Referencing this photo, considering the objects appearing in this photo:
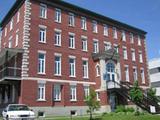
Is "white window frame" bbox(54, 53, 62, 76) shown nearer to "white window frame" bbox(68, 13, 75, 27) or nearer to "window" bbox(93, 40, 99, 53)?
"white window frame" bbox(68, 13, 75, 27)

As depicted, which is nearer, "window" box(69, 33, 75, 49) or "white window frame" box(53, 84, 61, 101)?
"white window frame" box(53, 84, 61, 101)

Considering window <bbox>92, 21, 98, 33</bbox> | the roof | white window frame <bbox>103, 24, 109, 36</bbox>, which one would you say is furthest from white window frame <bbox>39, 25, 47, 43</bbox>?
white window frame <bbox>103, 24, 109, 36</bbox>

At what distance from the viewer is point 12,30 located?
1432 inches

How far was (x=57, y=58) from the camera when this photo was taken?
3334 centimetres

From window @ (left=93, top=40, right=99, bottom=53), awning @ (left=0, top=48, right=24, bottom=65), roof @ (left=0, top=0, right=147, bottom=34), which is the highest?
roof @ (left=0, top=0, right=147, bottom=34)

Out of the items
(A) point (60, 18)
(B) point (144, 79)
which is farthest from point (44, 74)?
(B) point (144, 79)

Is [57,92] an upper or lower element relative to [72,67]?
lower

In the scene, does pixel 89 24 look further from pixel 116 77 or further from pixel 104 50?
pixel 116 77

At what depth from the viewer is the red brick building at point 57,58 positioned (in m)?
30.1

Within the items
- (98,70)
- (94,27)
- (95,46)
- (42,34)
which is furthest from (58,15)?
(98,70)

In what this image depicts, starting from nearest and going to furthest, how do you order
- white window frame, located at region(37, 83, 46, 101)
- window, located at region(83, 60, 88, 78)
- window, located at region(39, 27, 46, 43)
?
white window frame, located at region(37, 83, 46, 101), window, located at region(39, 27, 46, 43), window, located at region(83, 60, 88, 78)

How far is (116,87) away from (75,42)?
9131mm

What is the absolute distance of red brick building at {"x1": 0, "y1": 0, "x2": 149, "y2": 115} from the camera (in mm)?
30094

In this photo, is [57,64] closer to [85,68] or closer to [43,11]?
[85,68]
